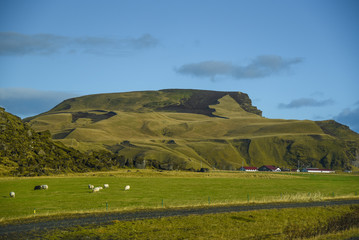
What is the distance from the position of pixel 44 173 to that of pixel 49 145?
23278 millimetres

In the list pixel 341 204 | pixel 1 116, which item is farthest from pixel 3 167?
pixel 341 204

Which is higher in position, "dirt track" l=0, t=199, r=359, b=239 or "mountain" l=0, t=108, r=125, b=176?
"mountain" l=0, t=108, r=125, b=176

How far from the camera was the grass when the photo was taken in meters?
36.2

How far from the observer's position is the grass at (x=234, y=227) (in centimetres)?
3616

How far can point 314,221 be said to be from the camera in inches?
1800

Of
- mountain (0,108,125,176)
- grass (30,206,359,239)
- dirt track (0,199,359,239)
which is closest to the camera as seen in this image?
grass (30,206,359,239)

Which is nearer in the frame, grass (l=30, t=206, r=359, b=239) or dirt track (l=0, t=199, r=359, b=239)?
grass (l=30, t=206, r=359, b=239)

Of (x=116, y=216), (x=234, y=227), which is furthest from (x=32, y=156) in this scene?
(x=234, y=227)

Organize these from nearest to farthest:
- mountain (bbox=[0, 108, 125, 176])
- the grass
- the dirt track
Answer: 1. the grass
2. the dirt track
3. mountain (bbox=[0, 108, 125, 176])

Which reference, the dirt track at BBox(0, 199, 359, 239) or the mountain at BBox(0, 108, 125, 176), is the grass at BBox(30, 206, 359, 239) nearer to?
the dirt track at BBox(0, 199, 359, 239)

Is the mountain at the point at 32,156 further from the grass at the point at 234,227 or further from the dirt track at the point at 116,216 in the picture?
the grass at the point at 234,227

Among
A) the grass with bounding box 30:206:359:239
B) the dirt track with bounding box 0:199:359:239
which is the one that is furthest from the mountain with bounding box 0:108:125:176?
the grass with bounding box 30:206:359:239

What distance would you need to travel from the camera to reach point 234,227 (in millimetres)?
40094

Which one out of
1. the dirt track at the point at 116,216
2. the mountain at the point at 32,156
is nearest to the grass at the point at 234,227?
the dirt track at the point at 116,216
